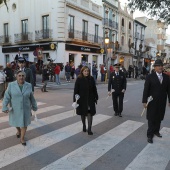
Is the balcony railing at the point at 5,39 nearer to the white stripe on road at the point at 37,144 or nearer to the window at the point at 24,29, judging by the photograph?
the window at the point at 24,29

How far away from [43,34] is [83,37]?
5.00 metres

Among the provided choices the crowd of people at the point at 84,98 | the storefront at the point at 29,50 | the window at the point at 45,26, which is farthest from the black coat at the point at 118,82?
the window at the point at 45,26

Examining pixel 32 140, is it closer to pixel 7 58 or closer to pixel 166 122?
pixel 166 122

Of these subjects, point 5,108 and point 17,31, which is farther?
point 17,31

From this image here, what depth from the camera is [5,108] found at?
5.05m

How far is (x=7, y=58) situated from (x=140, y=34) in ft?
99.6

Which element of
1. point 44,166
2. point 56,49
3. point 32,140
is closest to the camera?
point 44,166

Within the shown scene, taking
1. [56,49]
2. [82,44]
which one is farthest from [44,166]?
[82,44]

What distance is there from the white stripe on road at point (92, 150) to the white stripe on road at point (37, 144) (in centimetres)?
71

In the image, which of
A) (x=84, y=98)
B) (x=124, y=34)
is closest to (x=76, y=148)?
(x=84, y=98)

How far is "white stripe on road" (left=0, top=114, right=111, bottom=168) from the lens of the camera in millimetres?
4590

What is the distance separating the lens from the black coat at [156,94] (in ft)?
18.0

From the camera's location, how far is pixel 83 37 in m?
29.7

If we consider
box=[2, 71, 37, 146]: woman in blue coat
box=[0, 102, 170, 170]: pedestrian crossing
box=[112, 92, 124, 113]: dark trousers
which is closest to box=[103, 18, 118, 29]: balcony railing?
box=[112, 92, 124, 113]: dark trousers
